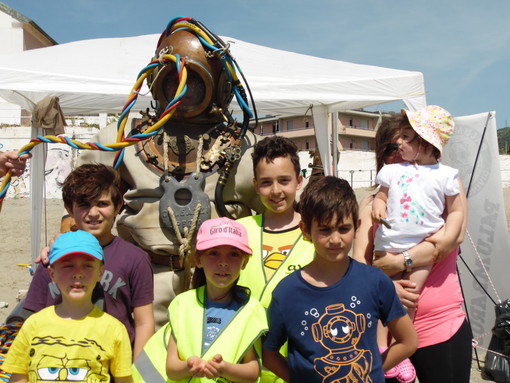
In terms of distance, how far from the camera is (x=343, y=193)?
1517 mm

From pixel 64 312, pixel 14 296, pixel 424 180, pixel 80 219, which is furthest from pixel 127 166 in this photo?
pixel 14 296

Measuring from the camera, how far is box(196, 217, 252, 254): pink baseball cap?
1521 mm

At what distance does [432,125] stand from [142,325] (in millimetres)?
1238

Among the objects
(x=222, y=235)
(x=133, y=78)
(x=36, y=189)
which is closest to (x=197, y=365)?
(x=222, y=235)

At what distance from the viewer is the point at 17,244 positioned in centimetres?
894

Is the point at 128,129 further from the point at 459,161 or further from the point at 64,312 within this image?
the point at 459,161

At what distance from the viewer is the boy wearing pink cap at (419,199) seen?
1.80 m

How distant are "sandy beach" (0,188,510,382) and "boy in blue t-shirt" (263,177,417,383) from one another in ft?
6.26

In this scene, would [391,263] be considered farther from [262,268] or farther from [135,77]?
[135,77]

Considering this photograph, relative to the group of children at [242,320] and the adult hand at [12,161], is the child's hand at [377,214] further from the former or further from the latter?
the adult hand at [12,161]

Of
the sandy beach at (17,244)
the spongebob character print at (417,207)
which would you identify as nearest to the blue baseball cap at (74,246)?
the spongebob character print at (417,207)

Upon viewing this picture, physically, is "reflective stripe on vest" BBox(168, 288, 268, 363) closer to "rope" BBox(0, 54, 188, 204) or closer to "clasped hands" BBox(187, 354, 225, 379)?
"clasped hands" BBox(187, 354, 225, 379)

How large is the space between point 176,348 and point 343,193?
656 mm

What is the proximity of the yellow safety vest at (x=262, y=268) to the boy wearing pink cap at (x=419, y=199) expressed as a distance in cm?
29
